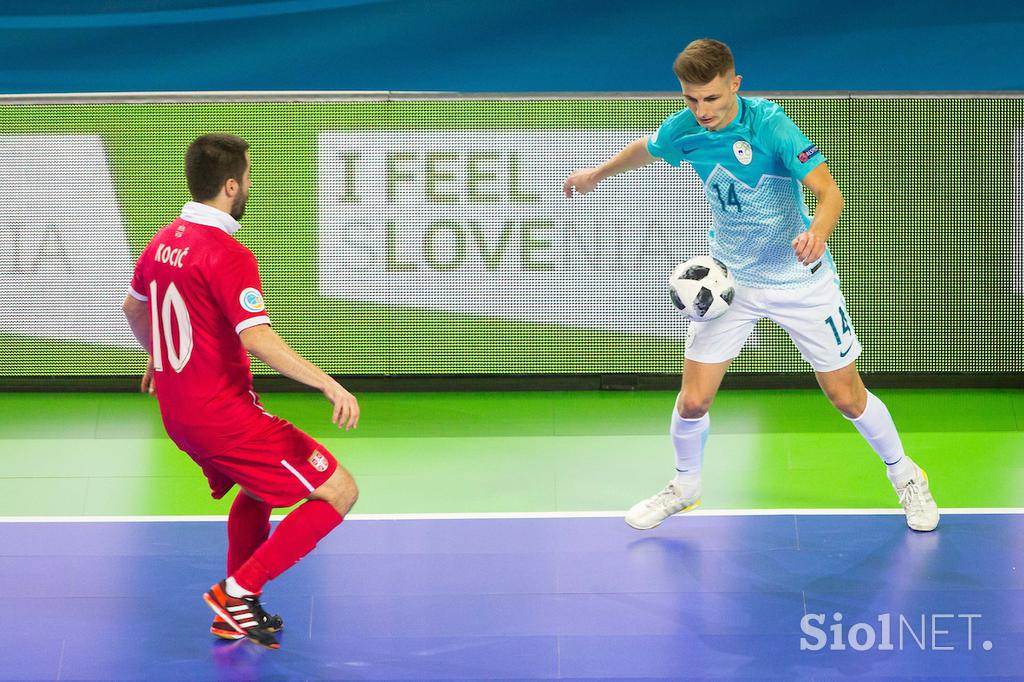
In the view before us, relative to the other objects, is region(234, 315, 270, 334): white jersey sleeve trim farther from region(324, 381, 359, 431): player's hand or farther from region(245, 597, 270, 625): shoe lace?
region(245, 597, 270, 625): shoe lace

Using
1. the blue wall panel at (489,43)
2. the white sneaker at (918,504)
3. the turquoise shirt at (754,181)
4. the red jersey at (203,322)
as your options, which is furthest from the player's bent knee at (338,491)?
the blue wall panel at (489,43)

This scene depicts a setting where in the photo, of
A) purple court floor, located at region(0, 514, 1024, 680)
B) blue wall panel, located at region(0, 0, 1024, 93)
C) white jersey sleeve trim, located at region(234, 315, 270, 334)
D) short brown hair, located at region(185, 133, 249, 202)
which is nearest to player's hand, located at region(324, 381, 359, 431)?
white jersey sleeve trim, located at region(234, 315, 270, 334)

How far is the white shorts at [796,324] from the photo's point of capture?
4848mm

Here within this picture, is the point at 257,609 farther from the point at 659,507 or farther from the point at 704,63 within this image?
the point at 704,63

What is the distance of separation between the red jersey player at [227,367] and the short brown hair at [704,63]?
1616 millimetres

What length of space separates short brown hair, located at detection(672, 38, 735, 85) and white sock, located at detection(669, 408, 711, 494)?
4.79ft

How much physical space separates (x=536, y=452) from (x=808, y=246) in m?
2.42

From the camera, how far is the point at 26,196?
281 inches

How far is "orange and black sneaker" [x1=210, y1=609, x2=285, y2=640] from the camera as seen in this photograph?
163 inches

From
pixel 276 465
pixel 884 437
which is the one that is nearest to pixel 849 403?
pixel 884 437

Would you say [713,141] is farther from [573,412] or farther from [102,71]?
[102,71]

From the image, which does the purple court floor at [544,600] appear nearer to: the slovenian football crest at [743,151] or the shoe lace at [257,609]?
the shoe lace at [257,609]

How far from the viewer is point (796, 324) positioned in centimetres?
489

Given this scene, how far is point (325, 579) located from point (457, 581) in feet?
1.68
